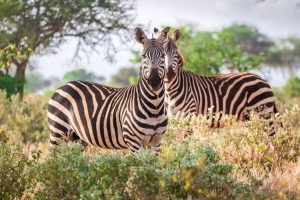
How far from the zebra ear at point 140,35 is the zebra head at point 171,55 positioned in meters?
1.26

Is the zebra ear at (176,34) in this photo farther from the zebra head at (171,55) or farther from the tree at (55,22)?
the tree at (55,22)

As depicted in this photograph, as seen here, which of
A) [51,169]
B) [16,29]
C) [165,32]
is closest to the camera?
[51,169]

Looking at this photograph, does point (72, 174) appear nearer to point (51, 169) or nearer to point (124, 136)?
point (51, 169)

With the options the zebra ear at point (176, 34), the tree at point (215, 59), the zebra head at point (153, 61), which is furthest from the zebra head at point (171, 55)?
the tree at point (215, 59)

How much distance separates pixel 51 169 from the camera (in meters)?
6.00

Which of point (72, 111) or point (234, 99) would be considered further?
point (234, 99)

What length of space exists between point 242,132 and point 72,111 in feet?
8.15

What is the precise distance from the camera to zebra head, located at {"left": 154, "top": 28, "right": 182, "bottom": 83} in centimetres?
904

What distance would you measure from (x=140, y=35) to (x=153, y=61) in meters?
0.50

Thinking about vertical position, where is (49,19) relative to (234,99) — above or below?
above

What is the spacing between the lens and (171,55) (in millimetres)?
9352

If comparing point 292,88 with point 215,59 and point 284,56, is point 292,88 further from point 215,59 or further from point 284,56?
point 284,56

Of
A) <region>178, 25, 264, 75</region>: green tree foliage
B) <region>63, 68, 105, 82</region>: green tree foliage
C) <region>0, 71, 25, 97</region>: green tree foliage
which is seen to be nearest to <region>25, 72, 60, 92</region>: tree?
<region>63, 68, 105, 82</region>: green tree foliage

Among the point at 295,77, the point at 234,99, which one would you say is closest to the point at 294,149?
the point at 234,99
